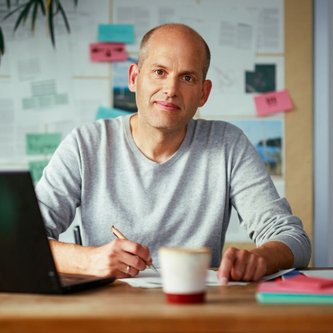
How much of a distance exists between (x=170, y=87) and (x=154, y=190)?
280 mm

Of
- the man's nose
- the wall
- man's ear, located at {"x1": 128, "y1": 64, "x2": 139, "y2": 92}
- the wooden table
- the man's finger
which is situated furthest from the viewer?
the wall

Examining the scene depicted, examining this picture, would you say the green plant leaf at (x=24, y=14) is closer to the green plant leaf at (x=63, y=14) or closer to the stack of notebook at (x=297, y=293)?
the green plant leaf at (x=63, y=14)

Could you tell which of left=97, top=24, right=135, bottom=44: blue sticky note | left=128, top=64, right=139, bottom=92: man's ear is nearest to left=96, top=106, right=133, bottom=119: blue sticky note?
left=97, top=24, right=135, bottom=44: blue sticky note

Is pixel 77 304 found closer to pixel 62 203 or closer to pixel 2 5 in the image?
pixel 62 203

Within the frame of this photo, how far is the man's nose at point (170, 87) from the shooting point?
1.89 m

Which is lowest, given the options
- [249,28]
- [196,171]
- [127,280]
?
[127,280]

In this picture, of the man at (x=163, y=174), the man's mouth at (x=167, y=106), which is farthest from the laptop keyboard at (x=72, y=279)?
the man's mouth at (x=167, y=106)

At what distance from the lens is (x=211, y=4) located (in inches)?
126

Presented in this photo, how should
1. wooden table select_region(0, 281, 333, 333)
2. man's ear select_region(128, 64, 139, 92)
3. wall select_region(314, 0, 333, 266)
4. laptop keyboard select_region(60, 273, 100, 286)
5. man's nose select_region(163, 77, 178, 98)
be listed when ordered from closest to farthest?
wooden table select_region(0, 281, 333, 333) → laptop keyboard select_region(60, 273, 100, 286) → man's nose select_region(163, 77, 178, 98) → man's ear select_region(128, 64, 139, 92) → wall select_region(314, 0, 333, 266)

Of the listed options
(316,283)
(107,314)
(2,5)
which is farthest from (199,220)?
(2,5)

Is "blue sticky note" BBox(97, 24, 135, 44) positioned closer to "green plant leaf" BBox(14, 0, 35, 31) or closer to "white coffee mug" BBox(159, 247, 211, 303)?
"green plant leaf" BBox(14, 0, 35, 31)

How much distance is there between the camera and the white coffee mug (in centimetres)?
100

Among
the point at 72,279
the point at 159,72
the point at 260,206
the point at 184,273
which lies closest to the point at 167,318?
the point at 184,273

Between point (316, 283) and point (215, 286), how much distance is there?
0.78ft
